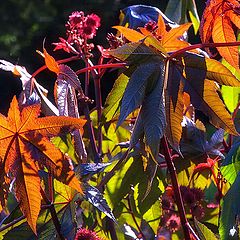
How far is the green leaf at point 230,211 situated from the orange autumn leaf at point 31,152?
172mm

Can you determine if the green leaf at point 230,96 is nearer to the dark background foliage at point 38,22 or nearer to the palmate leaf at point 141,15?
the palmate leaf at point 141,15

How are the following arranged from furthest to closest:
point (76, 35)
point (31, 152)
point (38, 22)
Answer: point (38, 22) < point (76, 35) < point (31, 152)

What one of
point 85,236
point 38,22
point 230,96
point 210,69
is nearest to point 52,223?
point 85,236

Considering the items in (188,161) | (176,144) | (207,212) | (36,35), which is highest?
(176,144)

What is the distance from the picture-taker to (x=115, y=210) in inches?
40.9

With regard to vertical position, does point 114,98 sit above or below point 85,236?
above

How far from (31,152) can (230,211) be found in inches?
9.1

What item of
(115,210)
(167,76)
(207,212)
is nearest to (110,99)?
(167,76)

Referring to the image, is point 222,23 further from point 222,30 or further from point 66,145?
point 66,145

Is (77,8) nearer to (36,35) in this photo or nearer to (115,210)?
(36,35)

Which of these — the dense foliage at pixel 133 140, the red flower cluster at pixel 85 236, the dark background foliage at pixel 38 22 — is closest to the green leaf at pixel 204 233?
the dense foliage at pixel 133 140

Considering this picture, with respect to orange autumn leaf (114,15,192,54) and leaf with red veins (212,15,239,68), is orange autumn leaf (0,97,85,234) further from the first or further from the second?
leaf with red veins (212,15,239,68)

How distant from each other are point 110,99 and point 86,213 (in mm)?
Result: 260

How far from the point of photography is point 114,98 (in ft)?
2.90
